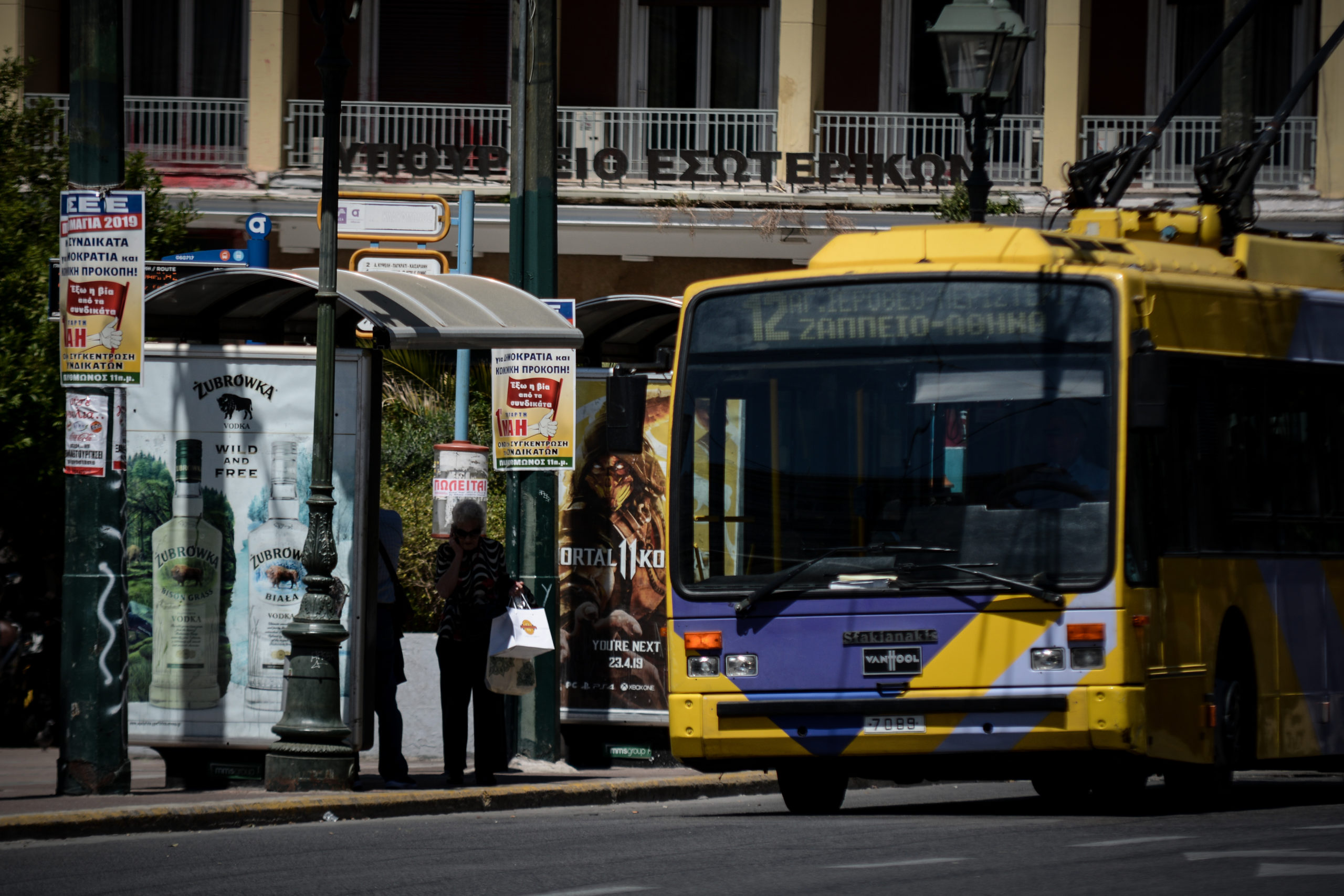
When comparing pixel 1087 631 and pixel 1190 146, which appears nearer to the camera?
pixel 1087 631

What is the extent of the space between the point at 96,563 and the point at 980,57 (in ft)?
22.7

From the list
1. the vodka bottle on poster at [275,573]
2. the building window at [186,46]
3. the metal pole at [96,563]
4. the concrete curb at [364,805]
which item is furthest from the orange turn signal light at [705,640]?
the building window at [186,46]

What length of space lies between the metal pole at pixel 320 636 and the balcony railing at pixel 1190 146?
1443 cm

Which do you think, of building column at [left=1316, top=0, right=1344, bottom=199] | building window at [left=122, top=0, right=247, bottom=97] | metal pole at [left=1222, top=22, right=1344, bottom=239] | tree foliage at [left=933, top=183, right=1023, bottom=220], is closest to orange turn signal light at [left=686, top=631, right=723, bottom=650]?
metal pole at [left=1222, top=22, right=1344, bottom=239]

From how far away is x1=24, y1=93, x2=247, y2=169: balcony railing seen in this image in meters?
25.3

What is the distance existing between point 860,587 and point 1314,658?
10.7ft

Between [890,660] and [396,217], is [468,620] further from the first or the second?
[396,217]

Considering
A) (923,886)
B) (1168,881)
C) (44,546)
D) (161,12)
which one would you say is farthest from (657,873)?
(161,12)

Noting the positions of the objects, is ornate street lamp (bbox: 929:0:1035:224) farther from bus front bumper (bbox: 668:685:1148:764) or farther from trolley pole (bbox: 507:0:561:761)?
bus front bumper (bbox: 668:685:1148:764)

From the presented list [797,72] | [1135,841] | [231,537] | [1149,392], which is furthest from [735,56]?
[1135,841]

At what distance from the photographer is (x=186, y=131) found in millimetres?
25500

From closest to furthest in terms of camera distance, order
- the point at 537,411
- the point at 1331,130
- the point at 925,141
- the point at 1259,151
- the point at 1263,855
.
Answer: the point at 1263,855 < the point at 1259,151 < the point at 537,411 < the point at 1331,130 < the point at 925,141

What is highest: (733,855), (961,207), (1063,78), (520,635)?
(1063,78)

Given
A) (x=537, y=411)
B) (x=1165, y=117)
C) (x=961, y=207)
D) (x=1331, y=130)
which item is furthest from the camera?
(x=1331, y=130)
